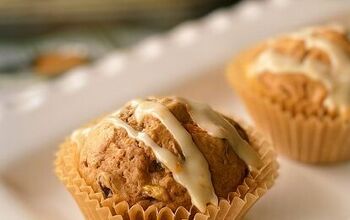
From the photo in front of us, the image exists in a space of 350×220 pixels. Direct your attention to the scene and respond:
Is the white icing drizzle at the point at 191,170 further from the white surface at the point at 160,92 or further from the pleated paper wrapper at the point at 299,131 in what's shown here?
the pleated paper wrapper at the point at 299,131

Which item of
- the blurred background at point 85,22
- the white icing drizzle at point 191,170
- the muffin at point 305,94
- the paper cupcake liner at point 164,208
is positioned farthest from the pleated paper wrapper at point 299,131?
the blurred background at point 85,22

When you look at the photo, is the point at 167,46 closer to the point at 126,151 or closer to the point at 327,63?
the point at 327,63

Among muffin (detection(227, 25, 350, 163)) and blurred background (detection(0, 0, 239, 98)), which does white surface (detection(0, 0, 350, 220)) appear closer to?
muffin (detection(227, 25, 350, 163))

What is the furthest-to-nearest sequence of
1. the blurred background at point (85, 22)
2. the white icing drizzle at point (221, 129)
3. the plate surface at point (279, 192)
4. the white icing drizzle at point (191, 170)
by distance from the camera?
the blurred background at point (85, 22)
the plate surface at point (279, 192)
the white icing drizzle at point (221, 129)
the white icing drizzle at point (191, 170)

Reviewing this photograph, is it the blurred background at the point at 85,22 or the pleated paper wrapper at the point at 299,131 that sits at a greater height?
the blurred background at the point at 85,22

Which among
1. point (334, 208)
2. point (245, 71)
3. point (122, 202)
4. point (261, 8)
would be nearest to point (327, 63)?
point (245, 71)
